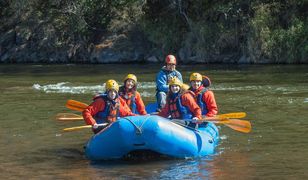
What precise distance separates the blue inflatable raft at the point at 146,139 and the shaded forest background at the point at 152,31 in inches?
724

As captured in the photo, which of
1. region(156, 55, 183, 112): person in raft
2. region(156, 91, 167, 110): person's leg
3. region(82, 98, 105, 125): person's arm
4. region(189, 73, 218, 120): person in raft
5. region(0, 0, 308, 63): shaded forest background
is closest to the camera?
region(82, 98, 105, 125): person's arm

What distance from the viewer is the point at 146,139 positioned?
9047 mm

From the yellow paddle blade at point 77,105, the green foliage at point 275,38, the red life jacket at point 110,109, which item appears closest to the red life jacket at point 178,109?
the red life jacket at point 110,109

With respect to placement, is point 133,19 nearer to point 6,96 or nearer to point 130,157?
point 6,96

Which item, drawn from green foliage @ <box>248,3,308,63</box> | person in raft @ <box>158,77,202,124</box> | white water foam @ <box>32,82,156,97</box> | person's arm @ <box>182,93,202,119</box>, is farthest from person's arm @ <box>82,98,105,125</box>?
green foliage @ <box>248,3,308,63</box>

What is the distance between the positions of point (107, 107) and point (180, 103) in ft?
3.73

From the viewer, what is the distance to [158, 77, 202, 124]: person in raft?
10.1 meters

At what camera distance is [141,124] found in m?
9.04

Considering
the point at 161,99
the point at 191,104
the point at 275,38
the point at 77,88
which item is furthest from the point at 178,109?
the point at 275,38

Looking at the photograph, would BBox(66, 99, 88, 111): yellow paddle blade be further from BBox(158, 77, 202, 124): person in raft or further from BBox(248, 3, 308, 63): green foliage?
BBox(248, 3, 308, 63): green foliage

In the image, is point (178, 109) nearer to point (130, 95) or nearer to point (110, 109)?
point (130, 95)

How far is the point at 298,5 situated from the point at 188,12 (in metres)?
5.79

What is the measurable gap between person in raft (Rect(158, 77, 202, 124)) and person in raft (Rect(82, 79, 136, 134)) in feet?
2.25

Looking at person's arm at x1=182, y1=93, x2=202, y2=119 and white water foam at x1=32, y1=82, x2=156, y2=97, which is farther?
white water foam at x1=32, y1=82, x2=156, y2=97
